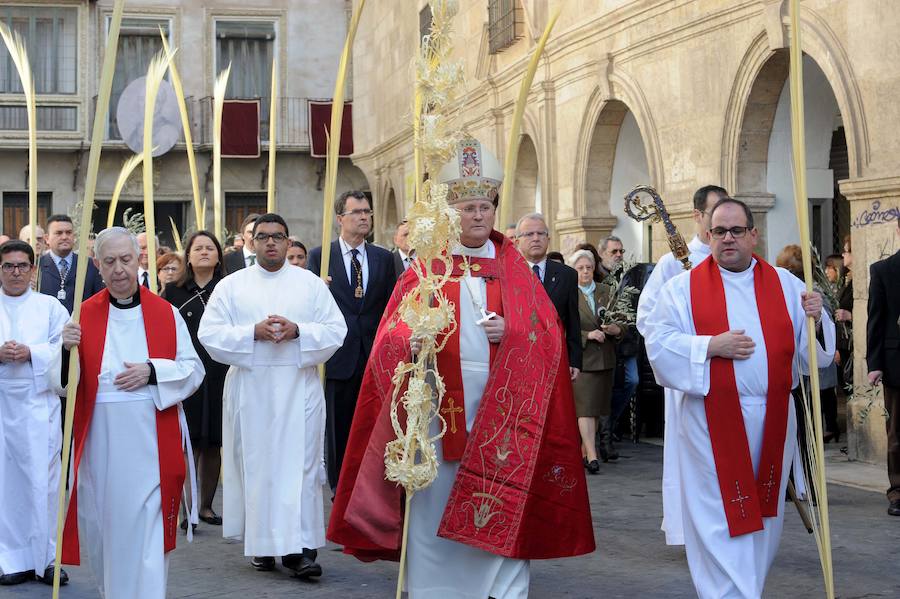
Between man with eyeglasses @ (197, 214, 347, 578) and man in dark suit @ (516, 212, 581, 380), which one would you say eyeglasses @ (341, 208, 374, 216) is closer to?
man with eyeglasses @ (197, 214, 347, 578)

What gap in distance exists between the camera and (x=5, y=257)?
23.8 ft

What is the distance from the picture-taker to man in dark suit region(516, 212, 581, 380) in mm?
9141

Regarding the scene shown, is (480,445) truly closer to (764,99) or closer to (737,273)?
(737,273)

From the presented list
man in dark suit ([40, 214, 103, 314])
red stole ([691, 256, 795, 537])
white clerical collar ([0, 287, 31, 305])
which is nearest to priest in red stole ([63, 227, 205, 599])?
white clerical collar ([0, 287, 31, 305])

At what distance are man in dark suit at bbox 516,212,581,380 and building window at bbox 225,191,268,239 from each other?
72.2 feet

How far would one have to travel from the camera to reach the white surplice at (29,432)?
7.10 meters

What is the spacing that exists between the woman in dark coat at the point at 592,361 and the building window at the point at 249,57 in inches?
817

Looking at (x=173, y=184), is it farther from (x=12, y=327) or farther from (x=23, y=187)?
(x=12, y=327)

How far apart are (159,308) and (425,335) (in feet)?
A: 4.40

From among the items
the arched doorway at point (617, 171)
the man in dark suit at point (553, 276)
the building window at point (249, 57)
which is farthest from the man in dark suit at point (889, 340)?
the building window at point (249, 57)

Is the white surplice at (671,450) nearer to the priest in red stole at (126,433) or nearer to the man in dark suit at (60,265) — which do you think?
the priest in red stole at (126,433)

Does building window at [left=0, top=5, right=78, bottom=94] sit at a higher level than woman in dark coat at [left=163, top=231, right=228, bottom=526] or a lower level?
higher

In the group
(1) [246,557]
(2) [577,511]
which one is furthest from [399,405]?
(1) [246,557]

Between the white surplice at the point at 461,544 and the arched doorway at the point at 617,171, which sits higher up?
the arched doorway at the point at 617,171
